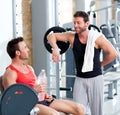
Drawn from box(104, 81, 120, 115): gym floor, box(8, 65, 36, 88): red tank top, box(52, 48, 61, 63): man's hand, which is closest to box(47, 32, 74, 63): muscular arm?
box(52, 48, 61, 63): man's hand

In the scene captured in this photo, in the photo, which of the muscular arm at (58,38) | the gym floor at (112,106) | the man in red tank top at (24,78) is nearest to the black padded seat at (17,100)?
the man in red tank top at (24,78)

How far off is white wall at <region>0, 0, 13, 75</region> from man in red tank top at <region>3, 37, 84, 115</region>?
19.0 inches

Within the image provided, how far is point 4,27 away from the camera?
299 centimetres

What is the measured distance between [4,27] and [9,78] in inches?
31.9

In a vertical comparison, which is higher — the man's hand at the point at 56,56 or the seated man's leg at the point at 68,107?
the man's hand at the point at 56,56

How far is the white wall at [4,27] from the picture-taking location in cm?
297

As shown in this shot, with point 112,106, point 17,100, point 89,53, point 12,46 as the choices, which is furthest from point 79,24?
point 112,106

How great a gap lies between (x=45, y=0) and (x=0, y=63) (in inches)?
57.6

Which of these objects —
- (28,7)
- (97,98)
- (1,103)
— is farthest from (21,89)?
(28,7)

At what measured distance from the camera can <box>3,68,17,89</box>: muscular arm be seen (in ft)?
7.61

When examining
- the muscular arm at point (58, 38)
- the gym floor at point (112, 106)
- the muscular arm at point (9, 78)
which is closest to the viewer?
the muscular arm at point (9, 78)

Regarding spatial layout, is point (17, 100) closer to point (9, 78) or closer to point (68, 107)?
point (9, 78)

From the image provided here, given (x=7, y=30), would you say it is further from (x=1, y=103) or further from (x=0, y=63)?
(x=1, y=103)

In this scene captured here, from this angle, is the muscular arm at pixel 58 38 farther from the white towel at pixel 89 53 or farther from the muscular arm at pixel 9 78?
the muscular arm at pixel 9 78
